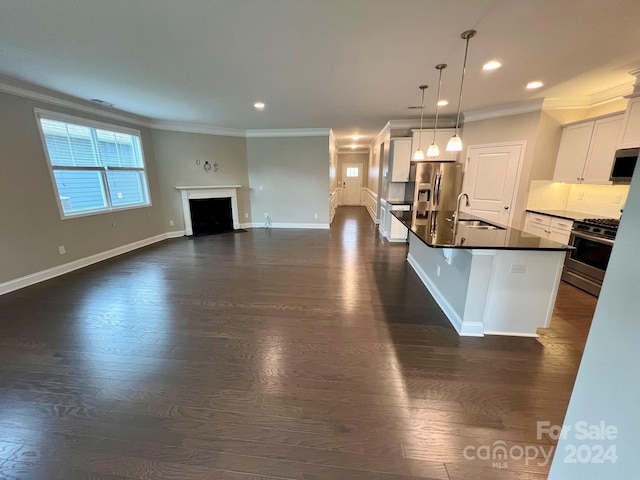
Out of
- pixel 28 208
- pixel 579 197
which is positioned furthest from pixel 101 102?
pixel 579 197

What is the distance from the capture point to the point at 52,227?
3.82m

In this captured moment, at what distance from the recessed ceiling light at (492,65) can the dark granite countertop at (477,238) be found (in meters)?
1.79

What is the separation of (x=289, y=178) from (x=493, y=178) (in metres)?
4.80

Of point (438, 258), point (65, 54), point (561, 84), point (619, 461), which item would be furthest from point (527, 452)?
point (65, 54)

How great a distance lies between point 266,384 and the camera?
186 cm

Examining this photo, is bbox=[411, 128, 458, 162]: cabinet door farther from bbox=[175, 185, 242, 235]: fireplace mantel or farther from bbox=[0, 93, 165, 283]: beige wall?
bbox=[0, 93, 165, 283]: beige wall

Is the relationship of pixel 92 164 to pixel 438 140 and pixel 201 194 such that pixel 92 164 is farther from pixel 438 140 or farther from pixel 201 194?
pixel 438 140

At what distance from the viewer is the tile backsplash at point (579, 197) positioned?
11.7ft

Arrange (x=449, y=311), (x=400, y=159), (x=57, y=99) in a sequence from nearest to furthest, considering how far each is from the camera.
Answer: (x=449, y=311)
(x=57, y=99)
(x=400, y=159)

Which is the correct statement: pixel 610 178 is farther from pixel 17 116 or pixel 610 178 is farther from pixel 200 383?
pixel 17 116

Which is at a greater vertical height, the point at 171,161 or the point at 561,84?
the point at 561,84

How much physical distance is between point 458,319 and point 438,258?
2.68 ft

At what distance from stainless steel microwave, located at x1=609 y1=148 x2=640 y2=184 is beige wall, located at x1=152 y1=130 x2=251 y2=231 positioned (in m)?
7.12

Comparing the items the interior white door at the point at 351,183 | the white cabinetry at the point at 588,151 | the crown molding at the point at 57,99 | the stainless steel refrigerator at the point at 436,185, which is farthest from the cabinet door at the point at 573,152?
the interior white door at the point at 351,183
